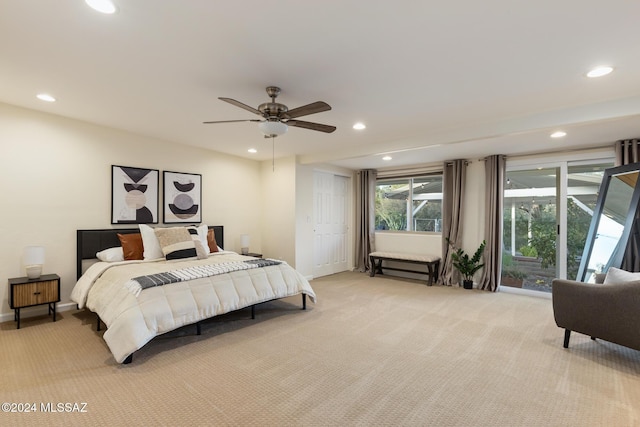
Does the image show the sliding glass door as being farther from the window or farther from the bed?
the bed

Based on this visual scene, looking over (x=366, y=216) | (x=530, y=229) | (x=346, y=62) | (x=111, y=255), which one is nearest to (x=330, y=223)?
(x=366, y=216)

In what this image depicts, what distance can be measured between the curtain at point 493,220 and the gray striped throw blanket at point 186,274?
358 centimetres

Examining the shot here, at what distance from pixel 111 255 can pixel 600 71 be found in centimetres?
532

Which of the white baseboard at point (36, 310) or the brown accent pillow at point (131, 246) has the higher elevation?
the brown accent pillow at point (131, 246)

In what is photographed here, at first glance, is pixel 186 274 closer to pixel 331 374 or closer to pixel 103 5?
pixel 331 374

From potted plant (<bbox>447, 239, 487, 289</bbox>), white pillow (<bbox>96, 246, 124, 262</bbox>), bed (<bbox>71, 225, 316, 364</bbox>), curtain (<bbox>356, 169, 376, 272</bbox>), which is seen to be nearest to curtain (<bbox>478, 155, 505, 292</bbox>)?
potted plant (<bbox>447, 239, 487, 289</bbox>)

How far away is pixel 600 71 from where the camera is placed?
7.89ft

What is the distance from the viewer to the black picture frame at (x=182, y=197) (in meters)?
4.75

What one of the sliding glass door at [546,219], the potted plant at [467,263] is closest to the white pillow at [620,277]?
the sliding glass door at [546,219]

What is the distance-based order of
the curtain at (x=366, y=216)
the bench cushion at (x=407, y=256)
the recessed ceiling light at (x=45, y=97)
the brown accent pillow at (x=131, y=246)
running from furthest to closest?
the curtain at (x=366, y=216) → the bench cushion at (x=407, y=256) → the brown accent pillow at (x=131, y=246) → the recessed ceiling light at (x=45, y=97)

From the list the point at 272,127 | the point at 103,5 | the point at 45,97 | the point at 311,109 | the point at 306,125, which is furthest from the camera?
the point at 45,97

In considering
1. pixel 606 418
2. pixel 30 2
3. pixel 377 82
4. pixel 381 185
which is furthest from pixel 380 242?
pixel 30 2

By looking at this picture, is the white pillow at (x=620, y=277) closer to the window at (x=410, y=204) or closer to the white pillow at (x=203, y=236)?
the window at (x=410, y=204)

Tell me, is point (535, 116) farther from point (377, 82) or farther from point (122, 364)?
point (122, 364)
